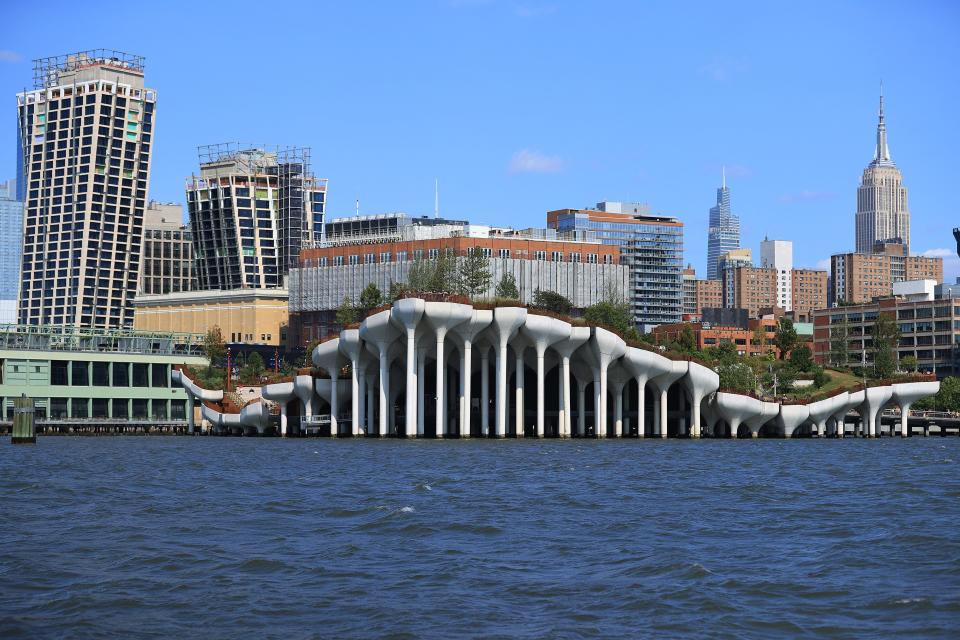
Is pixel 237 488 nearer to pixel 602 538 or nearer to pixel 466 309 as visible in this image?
pixel 602 538

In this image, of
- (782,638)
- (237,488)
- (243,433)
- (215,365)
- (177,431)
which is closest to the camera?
(782,638)

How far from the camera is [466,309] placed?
324ft

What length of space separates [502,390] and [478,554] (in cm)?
6980

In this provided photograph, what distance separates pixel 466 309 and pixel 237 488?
4694cm

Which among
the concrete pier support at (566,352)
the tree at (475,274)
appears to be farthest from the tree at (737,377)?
the concrete pier support at (566,352)

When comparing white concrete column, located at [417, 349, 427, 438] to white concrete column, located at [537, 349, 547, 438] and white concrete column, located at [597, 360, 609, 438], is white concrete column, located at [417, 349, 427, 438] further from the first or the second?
white concrete column, located at [597, 360, 609, 438]

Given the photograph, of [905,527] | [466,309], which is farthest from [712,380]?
[905,527]

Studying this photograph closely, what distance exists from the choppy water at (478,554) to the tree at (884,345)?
11233 cm

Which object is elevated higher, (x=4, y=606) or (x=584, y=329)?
(x=584, y=329)

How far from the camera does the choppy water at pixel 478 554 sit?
2592 centimetres

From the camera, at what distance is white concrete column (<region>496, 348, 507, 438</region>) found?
336 feet

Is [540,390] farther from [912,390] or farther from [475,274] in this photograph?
[475,274]

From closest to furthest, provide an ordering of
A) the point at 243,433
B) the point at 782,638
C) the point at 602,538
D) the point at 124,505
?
1. the point at 782,638
2. the point at 602,538
3. the point at 124,505
4. the point at 243,433

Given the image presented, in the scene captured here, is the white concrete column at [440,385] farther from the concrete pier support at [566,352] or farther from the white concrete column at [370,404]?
the concrete pier support at [566,352]
